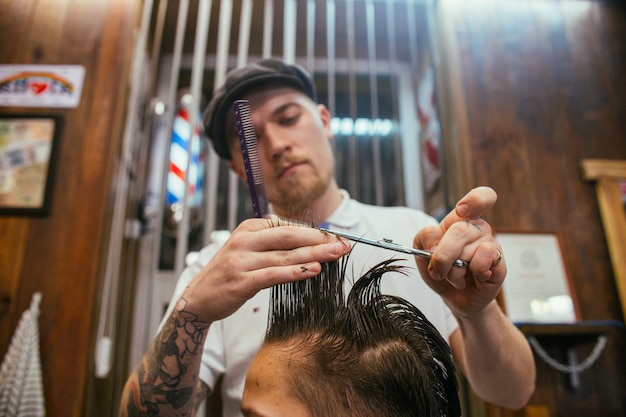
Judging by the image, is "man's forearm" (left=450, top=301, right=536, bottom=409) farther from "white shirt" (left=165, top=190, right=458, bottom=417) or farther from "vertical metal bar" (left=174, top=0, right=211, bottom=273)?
"vertical metal bar" (left=174, top=0, right=211, bottom=273)

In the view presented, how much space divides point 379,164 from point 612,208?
1.54m

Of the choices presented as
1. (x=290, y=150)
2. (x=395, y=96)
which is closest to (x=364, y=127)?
(x=395, y=96)

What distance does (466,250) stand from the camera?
25.7 inches

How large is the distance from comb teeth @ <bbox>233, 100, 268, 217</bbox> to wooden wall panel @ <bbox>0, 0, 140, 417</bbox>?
140cm

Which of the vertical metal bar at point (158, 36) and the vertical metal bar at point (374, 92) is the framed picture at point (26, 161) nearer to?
the vertical metal bar at point (158, 36)

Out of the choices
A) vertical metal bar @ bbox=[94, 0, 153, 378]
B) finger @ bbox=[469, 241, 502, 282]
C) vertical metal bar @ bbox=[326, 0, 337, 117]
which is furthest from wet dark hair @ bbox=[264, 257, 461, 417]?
vertical metal bar @ bbox=[94, 0, 153, 378]

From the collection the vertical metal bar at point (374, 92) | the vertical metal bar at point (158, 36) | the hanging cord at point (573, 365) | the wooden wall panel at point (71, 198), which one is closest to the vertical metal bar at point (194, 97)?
the vertical metal bar at point (158, 36)

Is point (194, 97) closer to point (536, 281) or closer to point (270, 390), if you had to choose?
point (270, 390)

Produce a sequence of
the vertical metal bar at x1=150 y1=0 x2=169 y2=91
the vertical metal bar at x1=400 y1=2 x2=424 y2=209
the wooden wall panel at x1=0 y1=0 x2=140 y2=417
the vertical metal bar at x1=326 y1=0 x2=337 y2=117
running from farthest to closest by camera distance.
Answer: the vertical metal bar at x1=150 y1=0 x2=169 y2=91
the wooden wall panel at x1=0 y1=0 x2=140 y2=417
the vertical metal bar at x1=326 y1=0 x2=337 y2=117
the vertical metal bar at x1=400 y1=2 x2=424 y2=209

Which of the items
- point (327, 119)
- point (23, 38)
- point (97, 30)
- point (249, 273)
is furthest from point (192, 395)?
point (23, 38)

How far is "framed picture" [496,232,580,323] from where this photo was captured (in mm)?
1776

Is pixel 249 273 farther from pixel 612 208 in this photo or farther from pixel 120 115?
pixel 612 208

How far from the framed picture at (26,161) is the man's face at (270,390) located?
1.63 m

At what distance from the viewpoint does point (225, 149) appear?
98 cm
